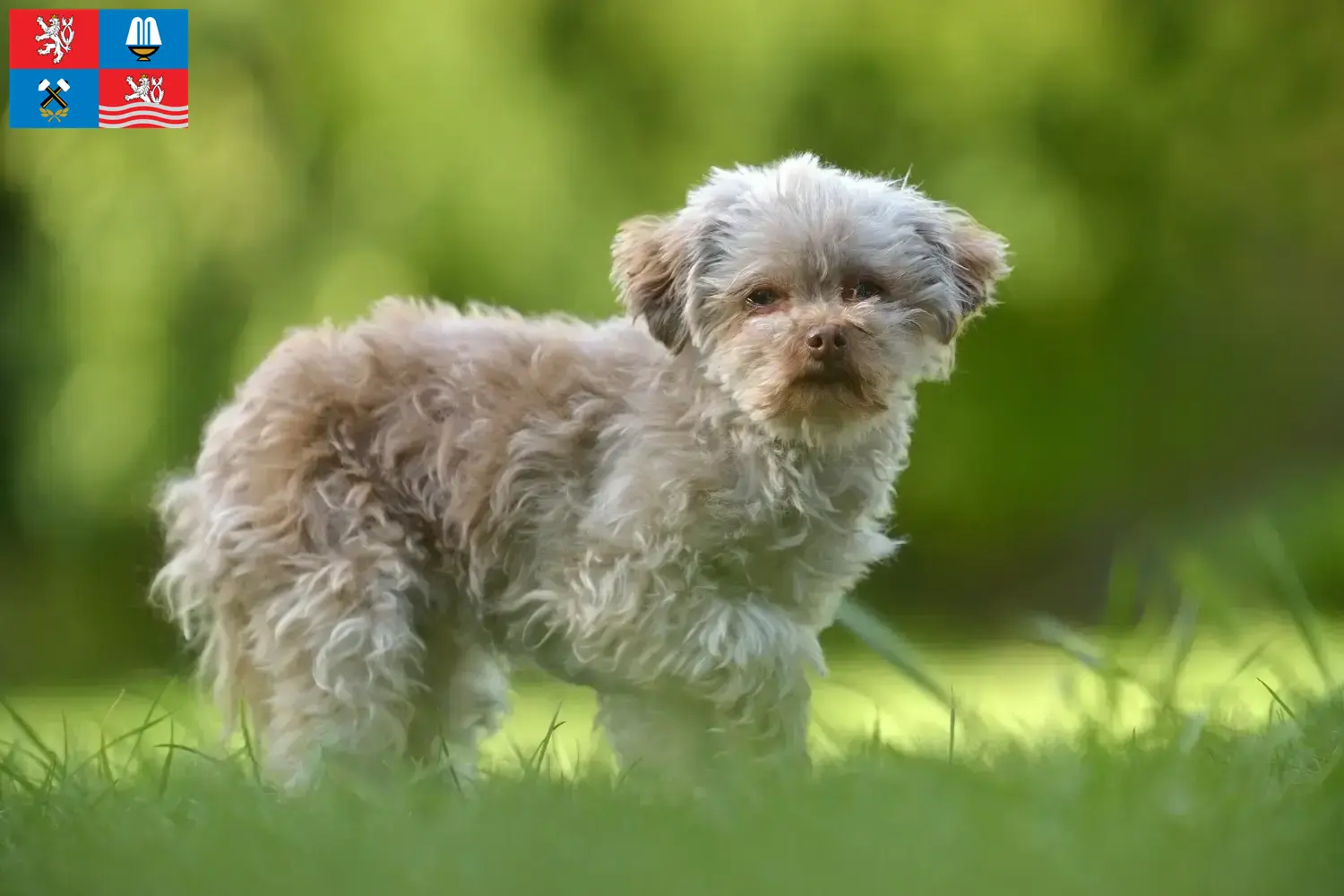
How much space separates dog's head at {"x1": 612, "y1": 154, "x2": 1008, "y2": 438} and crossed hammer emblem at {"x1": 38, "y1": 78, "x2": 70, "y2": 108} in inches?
69.1

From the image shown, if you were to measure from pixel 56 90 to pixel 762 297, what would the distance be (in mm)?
2216

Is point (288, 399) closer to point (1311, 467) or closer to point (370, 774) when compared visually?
point (370, 774)

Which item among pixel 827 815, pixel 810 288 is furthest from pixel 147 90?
pixel 827 815

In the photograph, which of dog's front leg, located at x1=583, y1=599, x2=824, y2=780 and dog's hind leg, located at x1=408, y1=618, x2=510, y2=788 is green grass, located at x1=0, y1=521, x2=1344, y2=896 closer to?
dog's front leg, located at x1=583, y1=599, x2=824, y2=780

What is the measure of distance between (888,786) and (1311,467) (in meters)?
6.45

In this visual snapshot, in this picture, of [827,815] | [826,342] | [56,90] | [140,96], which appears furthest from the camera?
[140,96]

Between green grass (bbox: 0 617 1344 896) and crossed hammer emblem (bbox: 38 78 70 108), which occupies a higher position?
crossed hammer emblem (bbox: 38 78 70 108)

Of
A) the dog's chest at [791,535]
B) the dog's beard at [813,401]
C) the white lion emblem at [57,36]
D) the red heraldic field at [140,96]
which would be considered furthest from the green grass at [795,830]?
the white lion emblem at [57,36]

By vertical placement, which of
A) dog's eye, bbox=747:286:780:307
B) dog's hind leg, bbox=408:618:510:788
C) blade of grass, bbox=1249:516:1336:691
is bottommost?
dog's hind leg, bbox=408:618:510:788

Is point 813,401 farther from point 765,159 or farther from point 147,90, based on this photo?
point 765,159

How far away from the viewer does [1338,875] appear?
2.49 m

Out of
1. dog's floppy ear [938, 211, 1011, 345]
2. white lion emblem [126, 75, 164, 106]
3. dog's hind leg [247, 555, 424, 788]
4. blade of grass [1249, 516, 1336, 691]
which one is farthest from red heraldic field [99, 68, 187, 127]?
blade of grass [1249, 516, 1336, 691]

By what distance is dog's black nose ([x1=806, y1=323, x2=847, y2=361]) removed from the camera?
328cm

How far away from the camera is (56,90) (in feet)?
14.2
